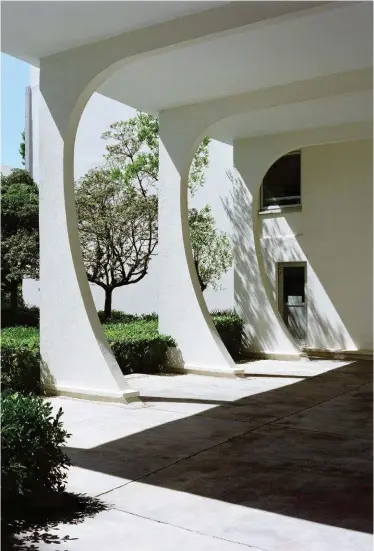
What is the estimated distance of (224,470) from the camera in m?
5.24

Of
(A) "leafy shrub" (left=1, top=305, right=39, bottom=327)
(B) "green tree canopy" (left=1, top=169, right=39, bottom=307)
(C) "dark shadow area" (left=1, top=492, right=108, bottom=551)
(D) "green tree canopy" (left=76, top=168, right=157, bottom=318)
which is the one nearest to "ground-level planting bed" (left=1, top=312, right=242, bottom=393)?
(D) "green tree canopy" (left=76, top=168, right=157, bottom=318)

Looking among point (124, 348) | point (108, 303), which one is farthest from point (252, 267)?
point (108, 303)

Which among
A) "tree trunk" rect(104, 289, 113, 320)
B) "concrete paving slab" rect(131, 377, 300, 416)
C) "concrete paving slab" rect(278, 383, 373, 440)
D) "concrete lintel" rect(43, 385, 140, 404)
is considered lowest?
"concrete paving slab" rect(278, 383, 373, 440)

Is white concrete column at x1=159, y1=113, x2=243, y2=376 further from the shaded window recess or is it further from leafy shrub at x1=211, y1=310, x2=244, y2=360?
the shaded window recess

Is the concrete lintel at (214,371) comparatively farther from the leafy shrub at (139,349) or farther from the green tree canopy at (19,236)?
the green tree canopy at (19,236)

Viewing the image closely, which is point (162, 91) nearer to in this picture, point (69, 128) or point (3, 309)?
point (69, 128)

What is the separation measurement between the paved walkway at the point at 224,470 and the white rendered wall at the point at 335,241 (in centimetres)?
432

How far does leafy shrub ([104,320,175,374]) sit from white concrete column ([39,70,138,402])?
1907mm

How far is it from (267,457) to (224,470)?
57 centimetres

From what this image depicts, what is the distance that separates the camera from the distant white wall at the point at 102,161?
1531 cm

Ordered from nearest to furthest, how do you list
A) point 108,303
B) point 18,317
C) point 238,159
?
point 238,159, point 108,303, point 18,317

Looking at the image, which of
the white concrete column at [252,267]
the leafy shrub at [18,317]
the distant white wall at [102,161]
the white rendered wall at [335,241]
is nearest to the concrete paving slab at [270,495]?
the white concrete column at [252,267]

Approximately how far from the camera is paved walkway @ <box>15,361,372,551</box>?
152 inches

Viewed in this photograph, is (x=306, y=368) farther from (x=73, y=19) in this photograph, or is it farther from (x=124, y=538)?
(x=124, y=538)
